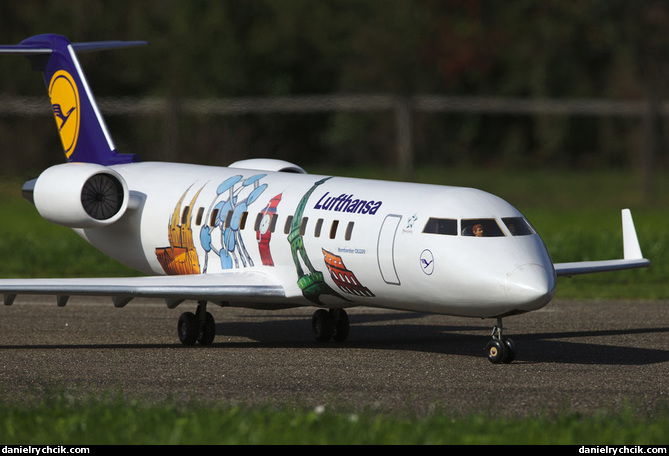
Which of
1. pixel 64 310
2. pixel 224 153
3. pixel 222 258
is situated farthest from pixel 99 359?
pixel 224 153

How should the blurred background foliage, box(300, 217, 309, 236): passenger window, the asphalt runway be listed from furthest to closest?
the blurred background foliage, box(300, 217, 309, 236): passenger window, the asphalt runway

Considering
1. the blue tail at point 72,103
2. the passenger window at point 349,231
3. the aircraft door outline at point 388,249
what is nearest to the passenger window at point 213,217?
the passenger window at point 349,231

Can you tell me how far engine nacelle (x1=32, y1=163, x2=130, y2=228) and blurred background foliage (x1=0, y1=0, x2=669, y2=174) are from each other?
20.6 meters

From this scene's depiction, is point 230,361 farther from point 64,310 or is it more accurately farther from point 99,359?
point 64,310

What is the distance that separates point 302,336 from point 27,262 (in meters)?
12.6

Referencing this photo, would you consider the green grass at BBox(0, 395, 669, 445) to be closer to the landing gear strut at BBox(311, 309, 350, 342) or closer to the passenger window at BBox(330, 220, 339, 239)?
the passenger window at BBox(330, 220, 339, 239)

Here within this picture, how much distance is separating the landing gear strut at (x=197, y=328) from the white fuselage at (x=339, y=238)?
3.27ft

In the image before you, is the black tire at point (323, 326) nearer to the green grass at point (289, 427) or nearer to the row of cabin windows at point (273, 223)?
the row of cabin windows at point (273, 223)

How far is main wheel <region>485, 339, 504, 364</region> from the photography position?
17141 mm

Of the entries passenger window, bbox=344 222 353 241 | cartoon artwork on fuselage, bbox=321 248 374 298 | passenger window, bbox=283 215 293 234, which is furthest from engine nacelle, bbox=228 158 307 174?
passenger window, bbox=344 222 353 241

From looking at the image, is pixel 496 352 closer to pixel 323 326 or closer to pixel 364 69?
pixel 323 326

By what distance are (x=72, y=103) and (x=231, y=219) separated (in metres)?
5.62

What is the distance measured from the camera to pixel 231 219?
2044cm

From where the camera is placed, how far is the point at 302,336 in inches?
856
